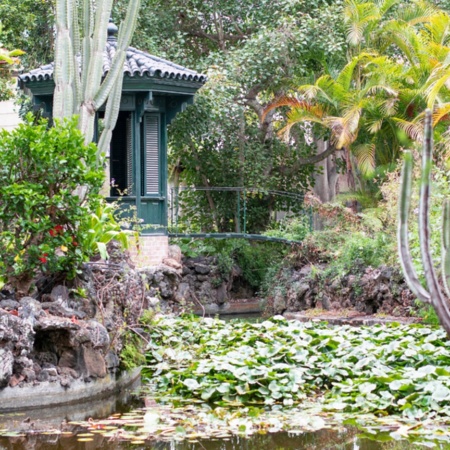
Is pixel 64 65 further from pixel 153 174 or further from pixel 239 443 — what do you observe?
pixel 153 174

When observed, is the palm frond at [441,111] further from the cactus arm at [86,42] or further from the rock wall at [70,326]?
the rock wall at [70,326]

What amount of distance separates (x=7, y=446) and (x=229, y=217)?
55.2 ft

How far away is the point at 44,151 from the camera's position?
888 centimetres

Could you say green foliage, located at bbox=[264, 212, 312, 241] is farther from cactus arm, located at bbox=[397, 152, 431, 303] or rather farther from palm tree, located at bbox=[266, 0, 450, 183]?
cactus arm, located at bbox=[397, 152, 431, 303]

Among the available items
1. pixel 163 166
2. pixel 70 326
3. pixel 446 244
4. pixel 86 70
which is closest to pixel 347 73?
pixel 163 166

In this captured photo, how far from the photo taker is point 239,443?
677cm

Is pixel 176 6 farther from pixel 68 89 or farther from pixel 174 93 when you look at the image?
pixel 68 89

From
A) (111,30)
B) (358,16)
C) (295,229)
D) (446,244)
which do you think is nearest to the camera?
(446,244)

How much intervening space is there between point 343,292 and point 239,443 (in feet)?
34.1

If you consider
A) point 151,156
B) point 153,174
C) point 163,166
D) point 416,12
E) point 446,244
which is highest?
point 416,12

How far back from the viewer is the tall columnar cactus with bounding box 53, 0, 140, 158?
1080cm

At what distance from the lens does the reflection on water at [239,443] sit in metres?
6.64

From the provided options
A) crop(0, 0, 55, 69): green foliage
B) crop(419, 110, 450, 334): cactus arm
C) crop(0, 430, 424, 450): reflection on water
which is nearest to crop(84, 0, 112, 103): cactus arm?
crop(0, 430, 424, 450): reflection on water

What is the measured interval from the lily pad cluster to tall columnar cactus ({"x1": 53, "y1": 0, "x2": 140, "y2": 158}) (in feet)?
9.68
